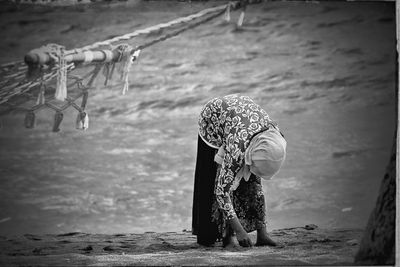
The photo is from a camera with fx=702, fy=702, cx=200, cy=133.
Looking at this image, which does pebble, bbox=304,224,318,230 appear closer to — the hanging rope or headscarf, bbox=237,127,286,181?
headscarf, bbox=237,127,286,181

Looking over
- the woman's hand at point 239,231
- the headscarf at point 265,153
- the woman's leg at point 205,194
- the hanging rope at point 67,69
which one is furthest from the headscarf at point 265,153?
the hanging rope at point 67,69

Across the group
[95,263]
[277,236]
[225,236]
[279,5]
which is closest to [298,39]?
Answer: [279,5]

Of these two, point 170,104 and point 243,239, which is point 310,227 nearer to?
point 243,239

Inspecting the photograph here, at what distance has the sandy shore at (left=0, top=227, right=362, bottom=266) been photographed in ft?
13.8

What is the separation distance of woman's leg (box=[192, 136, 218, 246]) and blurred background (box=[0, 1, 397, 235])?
49.6 inches

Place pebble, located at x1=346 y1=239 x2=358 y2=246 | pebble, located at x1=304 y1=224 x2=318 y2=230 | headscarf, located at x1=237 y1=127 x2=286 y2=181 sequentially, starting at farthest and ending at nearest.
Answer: pebble, located at x1=304 y1=224 x2=318 y2=230 < pebble, located at x1=346 y1=239 x2=358 y2=246 < headscarf, located at x1=237 y1=127 x2=286 y2=181

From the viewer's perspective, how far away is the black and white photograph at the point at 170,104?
5.70 metres

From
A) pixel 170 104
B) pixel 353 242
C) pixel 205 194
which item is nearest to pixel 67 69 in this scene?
pixel 170 104

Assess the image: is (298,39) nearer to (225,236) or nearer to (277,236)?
(277,236)

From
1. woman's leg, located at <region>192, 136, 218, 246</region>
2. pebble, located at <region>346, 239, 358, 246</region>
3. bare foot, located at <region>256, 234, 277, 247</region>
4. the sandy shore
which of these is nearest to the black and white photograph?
the sandy shore

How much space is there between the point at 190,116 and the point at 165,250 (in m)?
1.81

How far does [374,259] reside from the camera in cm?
424

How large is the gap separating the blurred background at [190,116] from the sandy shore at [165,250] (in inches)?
19.6

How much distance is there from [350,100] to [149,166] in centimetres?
186
